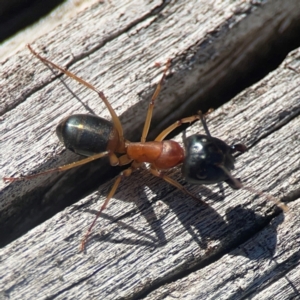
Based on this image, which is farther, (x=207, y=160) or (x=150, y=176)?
(x=150, y=176)

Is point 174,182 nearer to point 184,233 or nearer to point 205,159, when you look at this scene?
point 205,159

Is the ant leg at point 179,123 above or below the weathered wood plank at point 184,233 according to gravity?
above

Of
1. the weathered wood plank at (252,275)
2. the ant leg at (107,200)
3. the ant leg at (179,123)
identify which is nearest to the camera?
the weathered wood plank at (252,275)

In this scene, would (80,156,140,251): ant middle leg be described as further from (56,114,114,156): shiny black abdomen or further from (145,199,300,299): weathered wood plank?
(145,199,300,299): weathered wood plank

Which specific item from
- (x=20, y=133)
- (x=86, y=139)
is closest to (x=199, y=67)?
(x=86, y=139)

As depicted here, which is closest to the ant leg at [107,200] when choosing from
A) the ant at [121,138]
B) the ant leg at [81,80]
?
the ant at [121,138]

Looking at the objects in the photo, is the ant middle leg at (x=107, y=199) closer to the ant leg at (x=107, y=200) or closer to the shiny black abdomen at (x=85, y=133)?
the ant leg at (x=107, y=200)

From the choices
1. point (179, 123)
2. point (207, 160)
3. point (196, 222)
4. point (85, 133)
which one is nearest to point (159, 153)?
point (179, 123)
